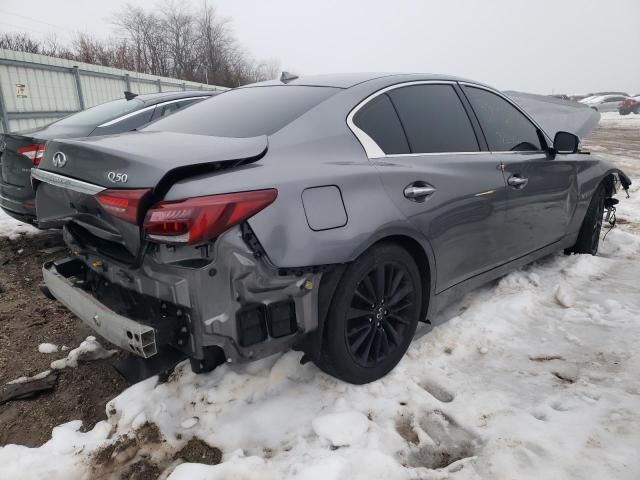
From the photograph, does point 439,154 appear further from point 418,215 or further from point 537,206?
point 537,206

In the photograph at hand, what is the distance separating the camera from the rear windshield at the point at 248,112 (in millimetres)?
2371

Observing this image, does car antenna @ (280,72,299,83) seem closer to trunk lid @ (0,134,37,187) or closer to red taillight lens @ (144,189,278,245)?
red taillight lens @ (144,189,278,245)

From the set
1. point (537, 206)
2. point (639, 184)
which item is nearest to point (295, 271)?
point (537, 206)

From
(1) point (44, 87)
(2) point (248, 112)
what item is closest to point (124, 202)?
(2) point (248, 112)

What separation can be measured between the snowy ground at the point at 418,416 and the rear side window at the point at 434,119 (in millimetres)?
1171

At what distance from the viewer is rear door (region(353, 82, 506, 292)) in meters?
2.53

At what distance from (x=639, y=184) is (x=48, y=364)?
30.2ft

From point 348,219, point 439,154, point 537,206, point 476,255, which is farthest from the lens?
point 537,206

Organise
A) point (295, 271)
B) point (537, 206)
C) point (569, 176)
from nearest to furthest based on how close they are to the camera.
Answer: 1. point (295, 271)
2. point (537, 206)
3. point (569, 176)

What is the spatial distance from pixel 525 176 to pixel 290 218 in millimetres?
2150

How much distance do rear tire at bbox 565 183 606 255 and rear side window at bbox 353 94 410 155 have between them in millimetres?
2634

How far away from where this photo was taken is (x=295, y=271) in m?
2.04

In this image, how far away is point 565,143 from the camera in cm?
376

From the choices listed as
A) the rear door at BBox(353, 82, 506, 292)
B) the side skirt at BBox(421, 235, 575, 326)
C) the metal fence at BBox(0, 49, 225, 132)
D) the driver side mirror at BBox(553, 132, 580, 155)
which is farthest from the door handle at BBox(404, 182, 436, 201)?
the metal fence at BBox(0, 49, 225, 132)
